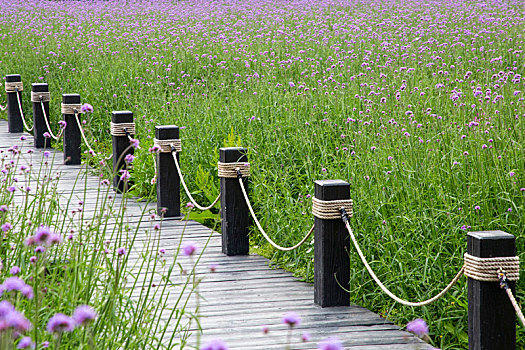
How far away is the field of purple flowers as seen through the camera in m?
4.66

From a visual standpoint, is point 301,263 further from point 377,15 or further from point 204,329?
point 377,15

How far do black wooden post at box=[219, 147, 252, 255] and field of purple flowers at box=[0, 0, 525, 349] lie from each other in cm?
31

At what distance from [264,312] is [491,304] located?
1.60 m

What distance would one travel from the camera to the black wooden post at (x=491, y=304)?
3309mm

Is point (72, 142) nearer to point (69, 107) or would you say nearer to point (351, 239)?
point (69, 107)

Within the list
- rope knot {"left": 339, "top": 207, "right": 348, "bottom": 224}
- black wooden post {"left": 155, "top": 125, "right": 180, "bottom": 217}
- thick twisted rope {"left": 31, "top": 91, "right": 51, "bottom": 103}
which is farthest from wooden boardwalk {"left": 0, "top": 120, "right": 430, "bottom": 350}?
thick twisted rope {"left": 31, "top": 91, "right": 51, "bottom": 103}

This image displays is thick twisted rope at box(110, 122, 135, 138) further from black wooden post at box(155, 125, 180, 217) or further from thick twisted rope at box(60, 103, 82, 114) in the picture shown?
thick twisted rope at box(60, 103, 82, 114)

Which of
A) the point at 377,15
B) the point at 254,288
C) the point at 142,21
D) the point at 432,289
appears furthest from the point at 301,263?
the point at 142,21

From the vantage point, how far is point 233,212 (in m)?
5.87

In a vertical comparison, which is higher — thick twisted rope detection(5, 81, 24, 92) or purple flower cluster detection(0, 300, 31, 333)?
thick twisted rope detection(5, 81, 24, 92)

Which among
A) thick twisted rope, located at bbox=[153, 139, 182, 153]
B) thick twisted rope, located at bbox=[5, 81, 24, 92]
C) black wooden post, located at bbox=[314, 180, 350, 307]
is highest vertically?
thick twisted rope, located at bbox=[5, 81, 24, 92]

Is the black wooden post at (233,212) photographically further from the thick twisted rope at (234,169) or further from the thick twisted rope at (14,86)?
the thick twisted rope at (14,86)

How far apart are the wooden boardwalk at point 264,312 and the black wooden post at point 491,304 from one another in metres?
0.36

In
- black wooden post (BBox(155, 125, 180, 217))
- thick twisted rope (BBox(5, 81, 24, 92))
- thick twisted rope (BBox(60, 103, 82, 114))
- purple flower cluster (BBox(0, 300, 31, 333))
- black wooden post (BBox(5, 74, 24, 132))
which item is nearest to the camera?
purple flower cluster (BBox(0, 300, 31, 333))
